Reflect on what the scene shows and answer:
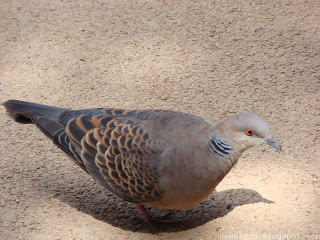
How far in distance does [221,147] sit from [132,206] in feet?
3.53

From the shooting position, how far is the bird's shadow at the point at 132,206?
4.03m

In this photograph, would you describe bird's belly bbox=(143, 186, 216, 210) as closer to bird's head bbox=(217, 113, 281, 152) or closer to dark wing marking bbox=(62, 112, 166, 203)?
dark wing marking bbox=(62, 112, 166, 203)

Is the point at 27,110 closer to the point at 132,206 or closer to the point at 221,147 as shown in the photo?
the point at 132,206

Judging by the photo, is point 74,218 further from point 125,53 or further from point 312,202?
point 125,53

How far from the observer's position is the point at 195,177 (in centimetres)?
358

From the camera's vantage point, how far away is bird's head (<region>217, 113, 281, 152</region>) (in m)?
3.57

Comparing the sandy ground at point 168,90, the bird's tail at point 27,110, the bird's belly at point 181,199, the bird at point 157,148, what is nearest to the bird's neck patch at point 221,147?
the bird at point 157,148

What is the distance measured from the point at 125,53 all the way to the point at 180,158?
7.85 feet

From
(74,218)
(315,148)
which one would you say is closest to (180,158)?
(74,218)

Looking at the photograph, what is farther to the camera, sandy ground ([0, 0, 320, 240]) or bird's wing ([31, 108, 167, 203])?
sandy ground ([0, 0, 320, 240])

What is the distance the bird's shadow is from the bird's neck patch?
0.63 metres

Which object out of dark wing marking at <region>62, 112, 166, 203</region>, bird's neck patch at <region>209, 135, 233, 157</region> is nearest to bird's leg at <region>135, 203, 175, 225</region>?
dark wing marking at <region>62, 112, 166, 203</region>

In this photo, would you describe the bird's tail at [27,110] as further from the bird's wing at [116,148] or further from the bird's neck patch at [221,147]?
the bird's neck patch at [221,147]

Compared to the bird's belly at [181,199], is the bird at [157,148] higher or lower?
higher
